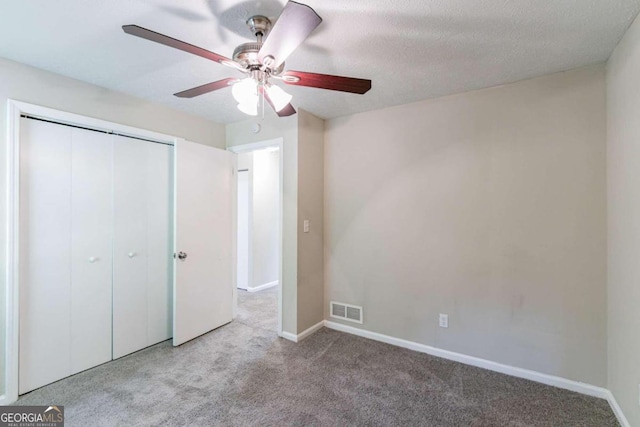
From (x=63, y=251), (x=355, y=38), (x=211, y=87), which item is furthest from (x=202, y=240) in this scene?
(x=355, y=38)

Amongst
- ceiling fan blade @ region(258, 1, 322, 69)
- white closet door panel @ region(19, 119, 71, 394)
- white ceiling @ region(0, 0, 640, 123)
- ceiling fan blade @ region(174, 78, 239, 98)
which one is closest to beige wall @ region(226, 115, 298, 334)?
white ceiling @ region(0, 0, 640, 123)

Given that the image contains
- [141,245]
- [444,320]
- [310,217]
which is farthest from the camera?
[310,217]

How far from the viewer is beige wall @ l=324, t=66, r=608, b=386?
2.17 m

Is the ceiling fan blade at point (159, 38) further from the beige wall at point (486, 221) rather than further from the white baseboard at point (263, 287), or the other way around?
the white baseboard at point (263, 287)

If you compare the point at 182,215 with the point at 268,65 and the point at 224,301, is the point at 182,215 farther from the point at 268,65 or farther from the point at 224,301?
the point at 268,65

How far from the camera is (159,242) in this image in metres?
3.02

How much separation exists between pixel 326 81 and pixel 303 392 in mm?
2161

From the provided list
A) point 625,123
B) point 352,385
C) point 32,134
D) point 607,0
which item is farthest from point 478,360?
point 32,134

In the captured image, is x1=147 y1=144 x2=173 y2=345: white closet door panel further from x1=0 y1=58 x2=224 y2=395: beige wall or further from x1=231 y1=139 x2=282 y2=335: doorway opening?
x1=231 y1=139 x2=282 y2=335: doorway opening

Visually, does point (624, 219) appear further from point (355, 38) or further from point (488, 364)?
point (355, 38)

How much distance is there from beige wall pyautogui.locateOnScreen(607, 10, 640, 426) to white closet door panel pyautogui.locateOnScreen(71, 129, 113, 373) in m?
3.82

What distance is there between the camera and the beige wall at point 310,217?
311cm

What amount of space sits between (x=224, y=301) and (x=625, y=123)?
149 inches

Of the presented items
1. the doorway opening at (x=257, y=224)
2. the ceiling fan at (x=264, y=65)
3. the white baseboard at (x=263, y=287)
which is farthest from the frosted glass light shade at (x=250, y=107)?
the white baseboard at (x=263, y=287)
